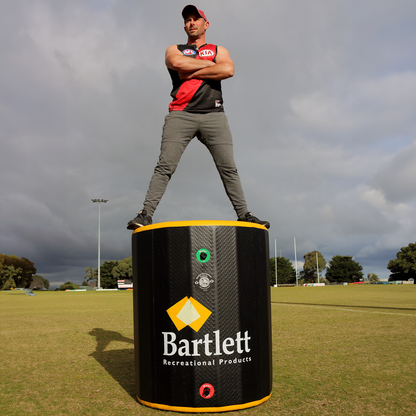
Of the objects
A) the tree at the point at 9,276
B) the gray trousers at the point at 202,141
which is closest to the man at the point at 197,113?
the gray trousers at the point at 202,141

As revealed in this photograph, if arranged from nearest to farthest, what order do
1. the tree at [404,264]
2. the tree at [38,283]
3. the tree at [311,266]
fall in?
the tree at [404,264] < the tree at [38,283] < the tree at [311,266]

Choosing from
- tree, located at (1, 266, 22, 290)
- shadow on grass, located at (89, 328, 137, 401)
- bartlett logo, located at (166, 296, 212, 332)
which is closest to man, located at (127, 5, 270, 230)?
bartlett logo, located at (166, 296, 212, 332)

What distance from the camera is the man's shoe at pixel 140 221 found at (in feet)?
9.82

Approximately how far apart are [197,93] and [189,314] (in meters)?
2.02

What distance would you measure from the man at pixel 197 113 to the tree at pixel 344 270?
305 feet

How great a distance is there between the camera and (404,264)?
78.1 metres

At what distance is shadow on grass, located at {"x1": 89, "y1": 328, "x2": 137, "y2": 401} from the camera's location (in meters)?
3.09

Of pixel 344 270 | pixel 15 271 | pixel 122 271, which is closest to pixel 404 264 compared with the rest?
pixel 344 270

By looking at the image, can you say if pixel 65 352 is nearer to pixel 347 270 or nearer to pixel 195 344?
pixel 195 344

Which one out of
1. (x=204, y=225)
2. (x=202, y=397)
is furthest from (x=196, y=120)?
(x=202, y=397)

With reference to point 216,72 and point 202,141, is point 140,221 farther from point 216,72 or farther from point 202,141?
point 216,72

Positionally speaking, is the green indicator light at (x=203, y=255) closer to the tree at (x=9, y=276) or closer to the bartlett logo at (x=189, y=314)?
the bartlett logo at (x=189, y=314)

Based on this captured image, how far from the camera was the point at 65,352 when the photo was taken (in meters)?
4.32

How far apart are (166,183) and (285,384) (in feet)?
6.36
